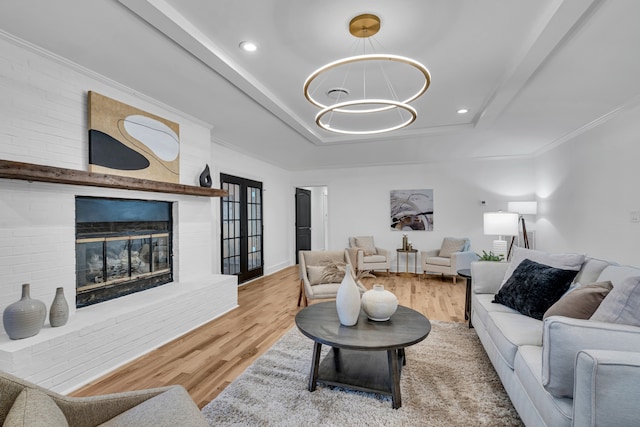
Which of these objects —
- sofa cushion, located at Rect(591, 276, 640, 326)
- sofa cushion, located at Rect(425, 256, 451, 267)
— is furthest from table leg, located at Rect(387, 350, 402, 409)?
sofa cushion, located at Rect(425, 256, 451, 267)

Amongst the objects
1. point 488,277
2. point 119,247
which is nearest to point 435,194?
point 488,277

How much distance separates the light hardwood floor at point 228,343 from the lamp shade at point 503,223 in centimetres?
113

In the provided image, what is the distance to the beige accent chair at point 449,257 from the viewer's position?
548cm

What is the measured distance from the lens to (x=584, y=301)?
5.80 feet

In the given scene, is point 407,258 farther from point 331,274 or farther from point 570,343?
point 570,343

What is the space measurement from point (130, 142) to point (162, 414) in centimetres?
267

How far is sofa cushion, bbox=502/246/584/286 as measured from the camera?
90.5 inches

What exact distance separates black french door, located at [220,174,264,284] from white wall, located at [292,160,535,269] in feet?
5.90

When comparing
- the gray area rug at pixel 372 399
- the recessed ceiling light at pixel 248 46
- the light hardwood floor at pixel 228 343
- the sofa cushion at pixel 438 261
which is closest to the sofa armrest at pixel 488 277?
the gray area rug at pixel 372 399

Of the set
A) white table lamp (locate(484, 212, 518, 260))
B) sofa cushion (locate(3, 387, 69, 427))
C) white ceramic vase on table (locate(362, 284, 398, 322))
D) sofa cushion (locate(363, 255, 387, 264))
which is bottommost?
sofa cushion (locate(363, 255, 387, 264))

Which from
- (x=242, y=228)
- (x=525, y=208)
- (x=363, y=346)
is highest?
(x=525, y=208)

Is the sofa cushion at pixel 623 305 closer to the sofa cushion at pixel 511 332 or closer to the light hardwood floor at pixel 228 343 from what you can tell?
the sofa cushion at pixel 511 332

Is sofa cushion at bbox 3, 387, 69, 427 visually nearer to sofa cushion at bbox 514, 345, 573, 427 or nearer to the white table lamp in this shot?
sofa cushion at bbox 514, 345, 573, 427

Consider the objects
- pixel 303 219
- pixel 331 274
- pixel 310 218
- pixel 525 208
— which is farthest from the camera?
pixel 310 218
